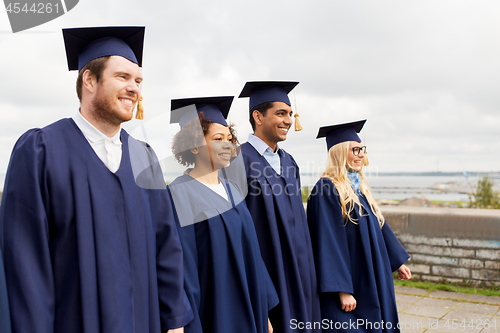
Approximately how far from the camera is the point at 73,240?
1491 mm

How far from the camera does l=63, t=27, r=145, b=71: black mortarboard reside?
174 centimetres

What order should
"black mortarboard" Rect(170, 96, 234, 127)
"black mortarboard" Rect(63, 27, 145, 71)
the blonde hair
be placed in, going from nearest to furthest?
"black mortarboard" Rect(63, 27, 145, 71)
"black mortarboard" Rect(170, 96, 234, 127)
the blonde hair

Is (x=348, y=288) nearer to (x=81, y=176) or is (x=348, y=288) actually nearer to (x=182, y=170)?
(x=182, y=170)

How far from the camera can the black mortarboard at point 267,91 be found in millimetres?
3160

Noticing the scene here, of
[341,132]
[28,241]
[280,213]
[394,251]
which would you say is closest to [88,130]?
[28,241]

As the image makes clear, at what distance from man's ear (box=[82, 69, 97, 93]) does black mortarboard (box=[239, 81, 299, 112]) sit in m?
1.68

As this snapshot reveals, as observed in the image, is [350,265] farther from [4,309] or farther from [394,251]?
[4,309]

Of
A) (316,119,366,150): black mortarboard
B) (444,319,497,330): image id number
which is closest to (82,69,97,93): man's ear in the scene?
(316,119,366,150): black mortarboard

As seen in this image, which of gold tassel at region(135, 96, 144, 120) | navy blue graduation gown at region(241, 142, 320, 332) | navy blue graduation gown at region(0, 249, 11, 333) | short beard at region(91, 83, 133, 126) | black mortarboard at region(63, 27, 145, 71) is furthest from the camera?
navy blue graduation gown at region(241, 142, 320, 332)

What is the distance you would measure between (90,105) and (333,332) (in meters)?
2.45

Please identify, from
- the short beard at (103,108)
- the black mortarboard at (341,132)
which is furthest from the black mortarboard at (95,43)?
the black mortarboard at (341,132)

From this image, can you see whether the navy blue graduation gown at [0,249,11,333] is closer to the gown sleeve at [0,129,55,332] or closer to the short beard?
the gown sleeve at [0,129,55,332]

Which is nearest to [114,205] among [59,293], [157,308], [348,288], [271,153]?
[59,293]

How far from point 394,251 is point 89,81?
2.95 meters
